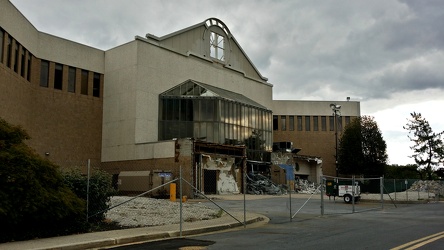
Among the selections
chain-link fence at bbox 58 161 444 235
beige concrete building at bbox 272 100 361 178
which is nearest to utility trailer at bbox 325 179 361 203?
chain-link fence at bbox 58 161 444 235

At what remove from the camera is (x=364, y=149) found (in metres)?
53.7

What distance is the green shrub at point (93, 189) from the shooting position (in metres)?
13.8

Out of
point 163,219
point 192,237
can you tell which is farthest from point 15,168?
point 163,219

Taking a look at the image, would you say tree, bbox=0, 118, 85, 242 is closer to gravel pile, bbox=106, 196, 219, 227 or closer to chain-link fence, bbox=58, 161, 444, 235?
chain-link fence, bbox=58, 161, 444, 235

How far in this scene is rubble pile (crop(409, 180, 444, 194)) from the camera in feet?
125

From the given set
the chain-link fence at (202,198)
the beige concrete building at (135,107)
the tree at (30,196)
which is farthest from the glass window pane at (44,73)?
the tree at (30,196)

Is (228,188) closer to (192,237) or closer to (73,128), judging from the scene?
(73,128)

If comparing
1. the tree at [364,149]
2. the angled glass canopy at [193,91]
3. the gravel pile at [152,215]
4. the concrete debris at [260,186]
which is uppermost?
the angled glass canopy at [193,91]

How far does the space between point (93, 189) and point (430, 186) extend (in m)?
36.7

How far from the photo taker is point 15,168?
11297 mm

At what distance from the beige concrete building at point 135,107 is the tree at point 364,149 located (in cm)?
1412

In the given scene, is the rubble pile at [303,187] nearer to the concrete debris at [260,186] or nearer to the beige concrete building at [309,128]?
the concrete debris at [260,186]

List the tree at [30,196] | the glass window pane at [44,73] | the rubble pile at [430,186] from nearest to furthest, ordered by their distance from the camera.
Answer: the tree at [30,196]
the glass window pane at [44,73]
the rubble pile at [430,186]

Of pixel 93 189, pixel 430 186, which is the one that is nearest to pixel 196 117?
pixel 430 186
